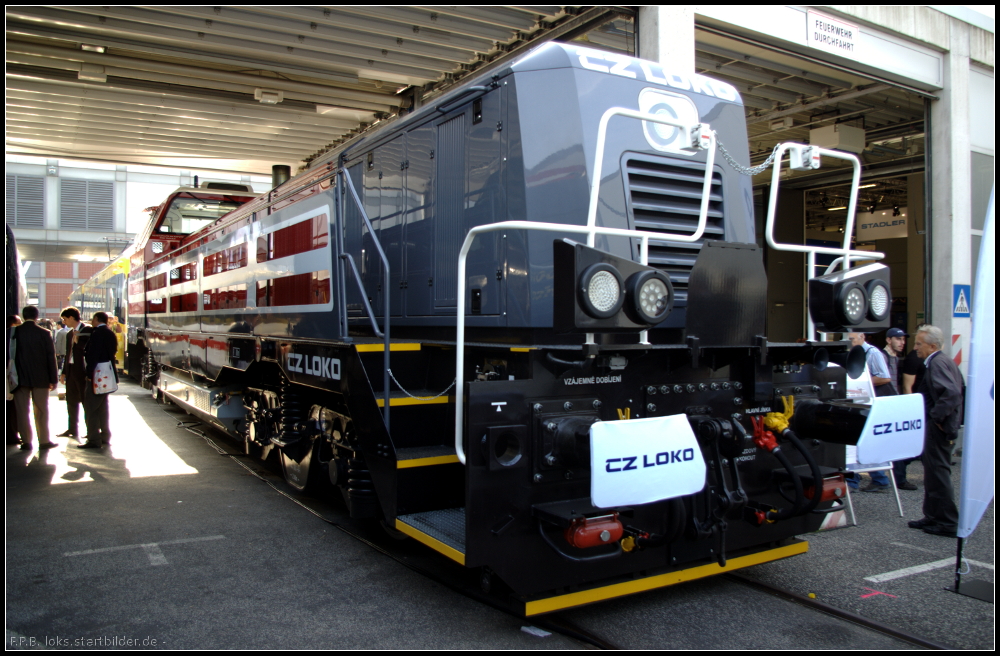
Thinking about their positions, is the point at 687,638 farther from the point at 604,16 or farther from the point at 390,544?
the point at 604,16

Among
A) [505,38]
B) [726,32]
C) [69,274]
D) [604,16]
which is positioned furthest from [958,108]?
[69,274]

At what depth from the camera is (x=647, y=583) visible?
11.5ft

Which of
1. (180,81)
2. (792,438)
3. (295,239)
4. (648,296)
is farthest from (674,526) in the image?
(180,81)

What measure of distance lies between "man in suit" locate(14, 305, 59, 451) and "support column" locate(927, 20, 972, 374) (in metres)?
11.3

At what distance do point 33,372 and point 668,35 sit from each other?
806 cm

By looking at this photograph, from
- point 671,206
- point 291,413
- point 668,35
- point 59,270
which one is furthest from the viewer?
point 59,270

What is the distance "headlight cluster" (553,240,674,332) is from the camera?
295 centimetres

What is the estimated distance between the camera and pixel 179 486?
642 centimetres

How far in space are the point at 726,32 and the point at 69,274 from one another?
53.4 metres

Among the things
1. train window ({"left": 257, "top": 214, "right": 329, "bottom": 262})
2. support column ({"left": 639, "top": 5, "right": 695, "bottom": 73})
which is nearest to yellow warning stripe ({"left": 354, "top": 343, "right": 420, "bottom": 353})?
train window ({"left": 257, "top": 214, "right": 329, "bottom": 262})

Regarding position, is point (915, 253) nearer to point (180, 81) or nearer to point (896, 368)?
point (896, 368)

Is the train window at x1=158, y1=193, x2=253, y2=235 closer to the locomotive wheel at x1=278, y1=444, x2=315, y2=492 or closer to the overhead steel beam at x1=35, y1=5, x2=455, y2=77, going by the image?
the overhead steel beam at x1=35, y1=5, x2=455, y2=77

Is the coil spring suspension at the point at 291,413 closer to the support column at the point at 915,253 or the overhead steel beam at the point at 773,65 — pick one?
the overhead steel beam at the point at 773,65

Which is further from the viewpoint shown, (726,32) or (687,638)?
(726,32)
